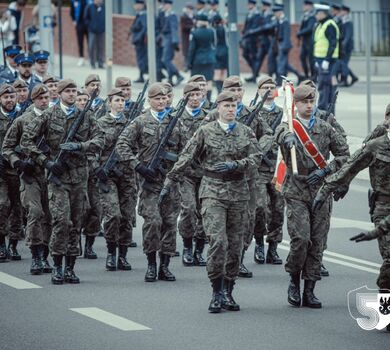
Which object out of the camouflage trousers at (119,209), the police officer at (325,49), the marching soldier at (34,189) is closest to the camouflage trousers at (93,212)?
the camouflage trousers at (119,209)

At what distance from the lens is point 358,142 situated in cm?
2836

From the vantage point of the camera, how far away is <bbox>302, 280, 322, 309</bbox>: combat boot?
15.1m

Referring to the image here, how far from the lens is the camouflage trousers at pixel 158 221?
16.8 meters

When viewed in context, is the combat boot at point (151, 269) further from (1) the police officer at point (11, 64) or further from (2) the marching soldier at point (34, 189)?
(1) the police officer at point (11, 64)

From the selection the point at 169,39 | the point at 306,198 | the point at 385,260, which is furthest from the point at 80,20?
the point at 385,260

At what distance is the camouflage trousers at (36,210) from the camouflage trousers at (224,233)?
2605 mm

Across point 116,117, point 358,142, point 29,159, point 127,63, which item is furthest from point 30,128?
point 127,63

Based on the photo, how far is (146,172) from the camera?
16.7m

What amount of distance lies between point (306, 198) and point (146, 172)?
2.16 meters

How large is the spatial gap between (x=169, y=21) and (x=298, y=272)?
2364cm

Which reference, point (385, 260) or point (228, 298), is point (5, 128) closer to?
point (228, 298)

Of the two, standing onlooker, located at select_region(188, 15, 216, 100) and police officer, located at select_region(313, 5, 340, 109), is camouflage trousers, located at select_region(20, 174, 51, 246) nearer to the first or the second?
police officer, located at select_region(313, 5, 340, 109)

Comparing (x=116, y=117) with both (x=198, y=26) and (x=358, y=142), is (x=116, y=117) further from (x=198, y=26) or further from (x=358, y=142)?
(x=198, y=26)

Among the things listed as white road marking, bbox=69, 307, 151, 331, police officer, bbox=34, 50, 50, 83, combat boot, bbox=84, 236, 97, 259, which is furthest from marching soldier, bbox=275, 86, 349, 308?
police officer, bbox=34, 50, 50, 83
